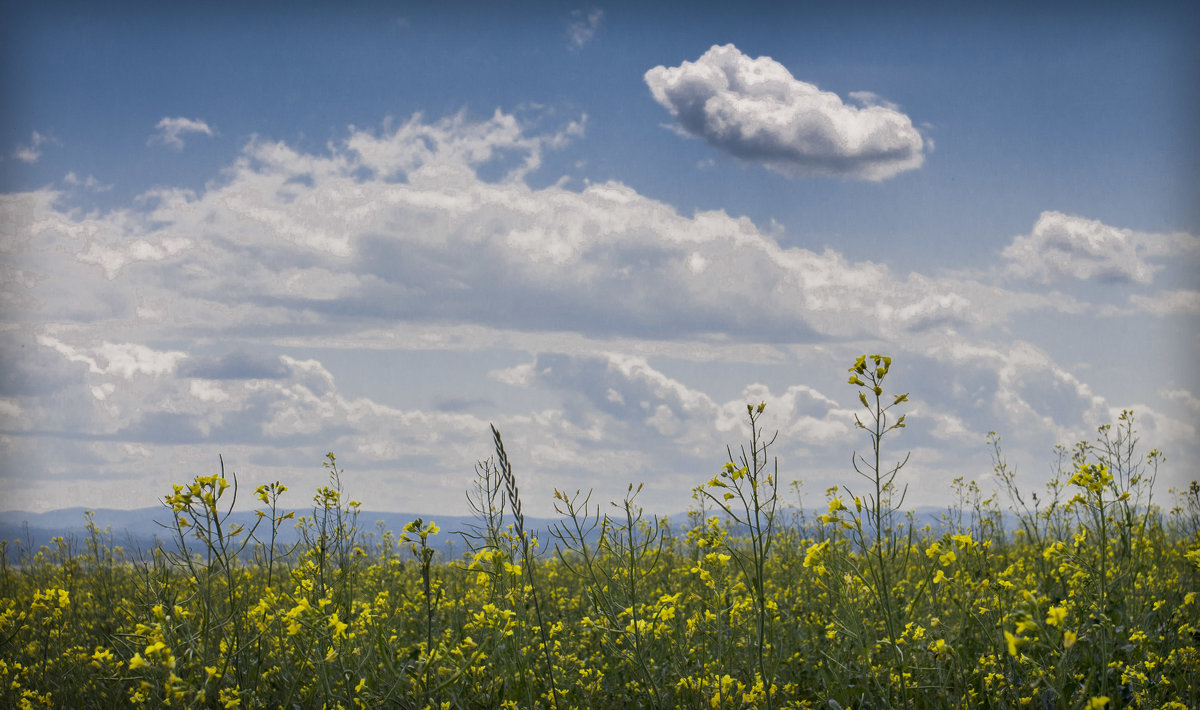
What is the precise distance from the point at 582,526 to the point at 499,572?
43 centimetres

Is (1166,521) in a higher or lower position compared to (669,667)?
higher

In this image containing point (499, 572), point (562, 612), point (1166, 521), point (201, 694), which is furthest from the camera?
point (1166, 521)

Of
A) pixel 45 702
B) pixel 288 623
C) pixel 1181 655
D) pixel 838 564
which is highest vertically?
pixel 838 564

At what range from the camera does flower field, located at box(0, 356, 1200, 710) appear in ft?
9.75

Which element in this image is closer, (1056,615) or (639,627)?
(1056,615)

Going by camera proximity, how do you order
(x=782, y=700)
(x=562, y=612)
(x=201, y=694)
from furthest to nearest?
(x=562, y=612)
(x=782, y=700)
(x=201, y=694)

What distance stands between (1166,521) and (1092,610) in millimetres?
5544

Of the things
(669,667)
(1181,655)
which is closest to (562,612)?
(669,667)

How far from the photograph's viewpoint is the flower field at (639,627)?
117 inches

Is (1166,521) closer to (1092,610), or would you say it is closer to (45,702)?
(1092,610)

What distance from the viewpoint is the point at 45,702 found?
4.80 m

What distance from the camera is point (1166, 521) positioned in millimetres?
8602

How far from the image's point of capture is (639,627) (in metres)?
3.21

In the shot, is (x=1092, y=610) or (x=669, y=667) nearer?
(x=1092, y=610)
